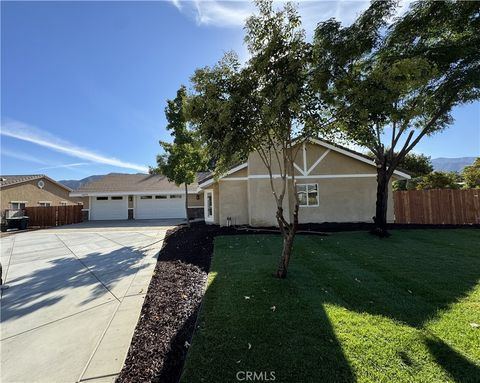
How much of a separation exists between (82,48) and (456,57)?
505 inches

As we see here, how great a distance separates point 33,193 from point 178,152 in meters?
20.4

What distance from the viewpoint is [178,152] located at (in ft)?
47.6

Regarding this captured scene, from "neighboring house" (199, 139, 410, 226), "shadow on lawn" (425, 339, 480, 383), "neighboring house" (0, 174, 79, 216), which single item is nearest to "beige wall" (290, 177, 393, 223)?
"neighboring house" (199, 139, 410, 226)

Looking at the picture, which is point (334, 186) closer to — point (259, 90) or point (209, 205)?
point (209, 205)

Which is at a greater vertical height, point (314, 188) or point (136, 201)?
point (314, 188)

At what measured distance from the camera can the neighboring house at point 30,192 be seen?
2276cm

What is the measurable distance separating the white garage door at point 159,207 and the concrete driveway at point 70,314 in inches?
645

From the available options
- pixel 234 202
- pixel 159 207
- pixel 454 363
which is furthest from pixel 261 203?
pixel 159 207

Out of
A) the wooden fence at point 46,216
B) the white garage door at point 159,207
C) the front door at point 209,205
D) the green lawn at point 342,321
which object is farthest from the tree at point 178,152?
the wooden fence at point 46,216

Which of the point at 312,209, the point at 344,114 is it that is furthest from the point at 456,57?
the point at 312,209

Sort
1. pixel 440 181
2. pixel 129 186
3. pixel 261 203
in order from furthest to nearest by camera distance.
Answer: pixel 129 186 → pixel 440 181 → pixel 261 203

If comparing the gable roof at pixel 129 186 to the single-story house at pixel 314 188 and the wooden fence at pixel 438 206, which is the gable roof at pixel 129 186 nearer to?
the single-story house at pixel 314 188

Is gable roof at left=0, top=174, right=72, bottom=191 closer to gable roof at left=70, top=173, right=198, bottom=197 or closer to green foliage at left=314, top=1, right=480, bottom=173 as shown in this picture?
gable roof at left=70, top=173, right=198, bottom=197

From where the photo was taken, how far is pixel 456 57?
27.6ft
